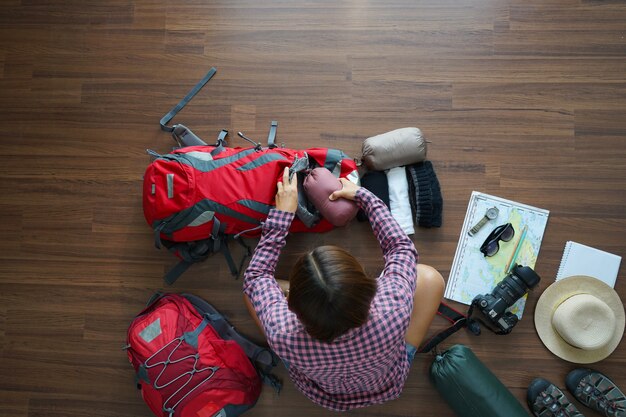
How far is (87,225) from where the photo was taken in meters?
1.84

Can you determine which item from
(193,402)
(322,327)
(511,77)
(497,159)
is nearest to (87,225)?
(193,402)

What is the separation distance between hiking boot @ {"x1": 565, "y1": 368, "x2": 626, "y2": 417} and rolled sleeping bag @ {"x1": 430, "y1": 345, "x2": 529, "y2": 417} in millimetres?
248

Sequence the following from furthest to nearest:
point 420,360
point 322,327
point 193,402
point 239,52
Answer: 1. point 239,52
2. point 420,360
3. point 193,402
4. point 322,327

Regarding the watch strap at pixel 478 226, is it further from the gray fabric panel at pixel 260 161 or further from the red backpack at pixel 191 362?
the red backpack at pixel 191 362

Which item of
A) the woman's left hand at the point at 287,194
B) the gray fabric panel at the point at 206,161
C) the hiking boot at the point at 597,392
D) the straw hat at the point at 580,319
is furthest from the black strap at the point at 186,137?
the hiking boot at the point at 597,392

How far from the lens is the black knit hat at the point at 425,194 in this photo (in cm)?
168

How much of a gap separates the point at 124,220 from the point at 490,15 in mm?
1682

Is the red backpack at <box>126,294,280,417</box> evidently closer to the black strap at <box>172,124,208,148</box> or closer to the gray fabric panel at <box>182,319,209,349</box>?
the gray fabric panel at <box>182,319,209,349</box>

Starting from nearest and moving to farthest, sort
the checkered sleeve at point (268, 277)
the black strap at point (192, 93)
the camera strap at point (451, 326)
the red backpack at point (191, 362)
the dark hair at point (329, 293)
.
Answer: the dark hair at point (329, 293), the checkered sleeve at point (268, 277), the red backpack at point (191, 362), the camera strap at point (451, 326), the black strap at point (192, 93)

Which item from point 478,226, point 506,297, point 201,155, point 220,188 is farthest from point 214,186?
point 506,297

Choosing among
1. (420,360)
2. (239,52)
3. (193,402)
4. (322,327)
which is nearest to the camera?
(322,327)

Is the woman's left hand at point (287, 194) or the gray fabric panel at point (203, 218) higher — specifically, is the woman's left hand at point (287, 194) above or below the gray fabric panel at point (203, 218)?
above

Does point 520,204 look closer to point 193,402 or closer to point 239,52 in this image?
point 239,52

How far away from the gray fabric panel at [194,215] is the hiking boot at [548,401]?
1201 millimetres
